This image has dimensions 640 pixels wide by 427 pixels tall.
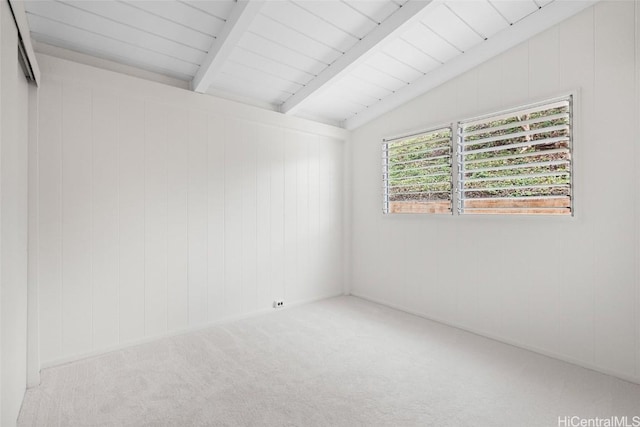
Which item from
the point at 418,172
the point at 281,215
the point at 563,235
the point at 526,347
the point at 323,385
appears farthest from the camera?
the point at 281,215

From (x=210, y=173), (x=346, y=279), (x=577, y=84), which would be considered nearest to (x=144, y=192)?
(x=210, y=173)

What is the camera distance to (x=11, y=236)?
1.61 metres

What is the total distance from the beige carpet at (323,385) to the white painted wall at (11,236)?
317 millimetres

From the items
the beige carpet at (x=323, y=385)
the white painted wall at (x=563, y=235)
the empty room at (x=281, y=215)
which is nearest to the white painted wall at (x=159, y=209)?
the empty room at (x=281, y=215)

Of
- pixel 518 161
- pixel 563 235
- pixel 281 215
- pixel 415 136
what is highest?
pixel 415 136

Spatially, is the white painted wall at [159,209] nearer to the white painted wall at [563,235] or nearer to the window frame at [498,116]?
the window frame at [498,116]

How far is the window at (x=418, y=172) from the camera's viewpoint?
130 inches

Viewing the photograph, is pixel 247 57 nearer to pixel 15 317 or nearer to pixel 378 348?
pixel 15 317

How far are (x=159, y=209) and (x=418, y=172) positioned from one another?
264cm

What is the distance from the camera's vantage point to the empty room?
6.43 feet

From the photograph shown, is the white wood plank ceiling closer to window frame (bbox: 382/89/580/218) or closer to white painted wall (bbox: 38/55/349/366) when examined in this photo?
white painted wall (bbox: 38/55/349/366)

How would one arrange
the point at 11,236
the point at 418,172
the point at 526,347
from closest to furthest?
the point at 11,236, the point at 526,347, the point at 418,172

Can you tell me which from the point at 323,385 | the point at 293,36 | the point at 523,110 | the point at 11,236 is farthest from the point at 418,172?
the point at 11,236

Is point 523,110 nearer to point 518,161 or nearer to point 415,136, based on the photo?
point 518,161
